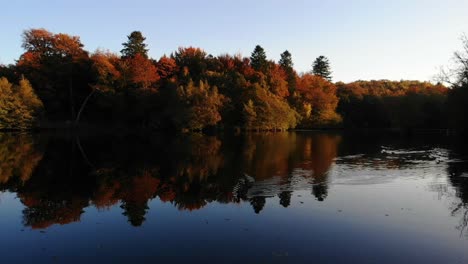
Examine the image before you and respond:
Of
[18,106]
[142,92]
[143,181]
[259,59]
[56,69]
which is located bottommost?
[143,181]

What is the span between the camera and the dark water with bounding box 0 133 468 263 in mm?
10109

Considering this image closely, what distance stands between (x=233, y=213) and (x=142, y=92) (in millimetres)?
62220

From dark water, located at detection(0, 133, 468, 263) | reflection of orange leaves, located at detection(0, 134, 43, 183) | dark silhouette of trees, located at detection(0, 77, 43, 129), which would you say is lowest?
dark water, located at detection(0, 133, 468, 263)

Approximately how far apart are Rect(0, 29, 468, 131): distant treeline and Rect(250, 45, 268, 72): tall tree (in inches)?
18.9

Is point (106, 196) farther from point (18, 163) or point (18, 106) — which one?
point (18, 106)

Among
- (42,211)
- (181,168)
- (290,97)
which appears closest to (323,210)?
(42,211)

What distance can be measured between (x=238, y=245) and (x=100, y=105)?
69.6 m

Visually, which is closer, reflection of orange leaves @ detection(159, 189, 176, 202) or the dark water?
the dark water

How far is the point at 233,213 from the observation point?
45.9 ft

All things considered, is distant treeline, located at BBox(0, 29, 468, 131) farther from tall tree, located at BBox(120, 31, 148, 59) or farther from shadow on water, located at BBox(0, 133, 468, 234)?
shadow on water, located at BBox(0, 133, 468, 234)

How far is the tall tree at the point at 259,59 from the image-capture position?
Answer: 95188 millimetres

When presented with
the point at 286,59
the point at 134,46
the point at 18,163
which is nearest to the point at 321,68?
the point at 286,59

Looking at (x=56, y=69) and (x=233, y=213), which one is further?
(x=56, y=69)

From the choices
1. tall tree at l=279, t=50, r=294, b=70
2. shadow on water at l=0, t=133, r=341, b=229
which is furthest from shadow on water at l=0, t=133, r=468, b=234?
tall tree at l=279, t=50, r=294, b=70
